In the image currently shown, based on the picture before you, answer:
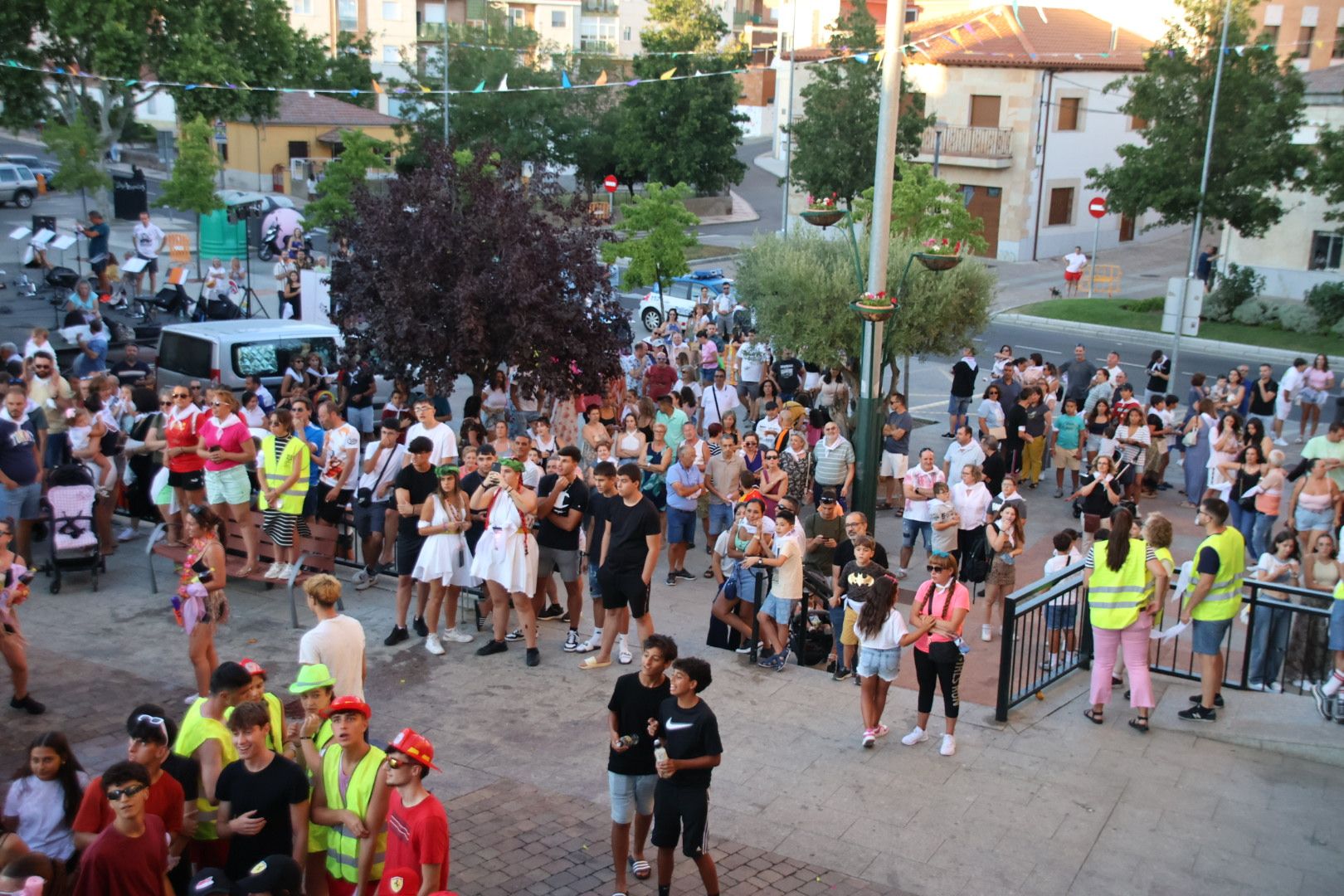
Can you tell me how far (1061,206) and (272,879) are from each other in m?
Answer: 43.9

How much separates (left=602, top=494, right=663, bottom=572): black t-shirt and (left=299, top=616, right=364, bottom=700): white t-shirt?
7.96 ft

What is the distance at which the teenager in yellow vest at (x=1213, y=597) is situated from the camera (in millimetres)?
9430

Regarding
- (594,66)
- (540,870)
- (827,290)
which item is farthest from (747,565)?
(594,66)

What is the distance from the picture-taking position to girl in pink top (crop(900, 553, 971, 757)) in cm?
886

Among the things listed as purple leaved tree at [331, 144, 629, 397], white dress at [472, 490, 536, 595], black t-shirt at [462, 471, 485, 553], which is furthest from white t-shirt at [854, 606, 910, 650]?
purple leaved tree at [331, 144, 629, 397]

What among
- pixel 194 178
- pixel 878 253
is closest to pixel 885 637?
pixel 878 253

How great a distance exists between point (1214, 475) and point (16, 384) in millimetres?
13230

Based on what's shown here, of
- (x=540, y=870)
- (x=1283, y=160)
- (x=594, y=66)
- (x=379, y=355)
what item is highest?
(x=594, y=66)

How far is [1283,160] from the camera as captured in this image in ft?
99.0

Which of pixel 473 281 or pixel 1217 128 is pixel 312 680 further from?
pixel 1217 128

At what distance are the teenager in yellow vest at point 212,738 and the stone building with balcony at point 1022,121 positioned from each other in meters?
38.1

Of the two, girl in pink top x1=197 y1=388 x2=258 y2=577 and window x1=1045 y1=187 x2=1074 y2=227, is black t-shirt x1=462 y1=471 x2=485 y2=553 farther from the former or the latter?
window x1=1045 y1=187 x2=1074 y2=227

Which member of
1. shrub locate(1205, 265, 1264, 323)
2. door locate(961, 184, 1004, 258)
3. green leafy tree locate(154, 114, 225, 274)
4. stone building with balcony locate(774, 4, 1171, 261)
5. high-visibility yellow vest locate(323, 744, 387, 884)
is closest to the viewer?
high-visibility yellow vest locate(323, 744, 387, 884)

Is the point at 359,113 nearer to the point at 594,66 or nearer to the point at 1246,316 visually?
the point at 594,66
